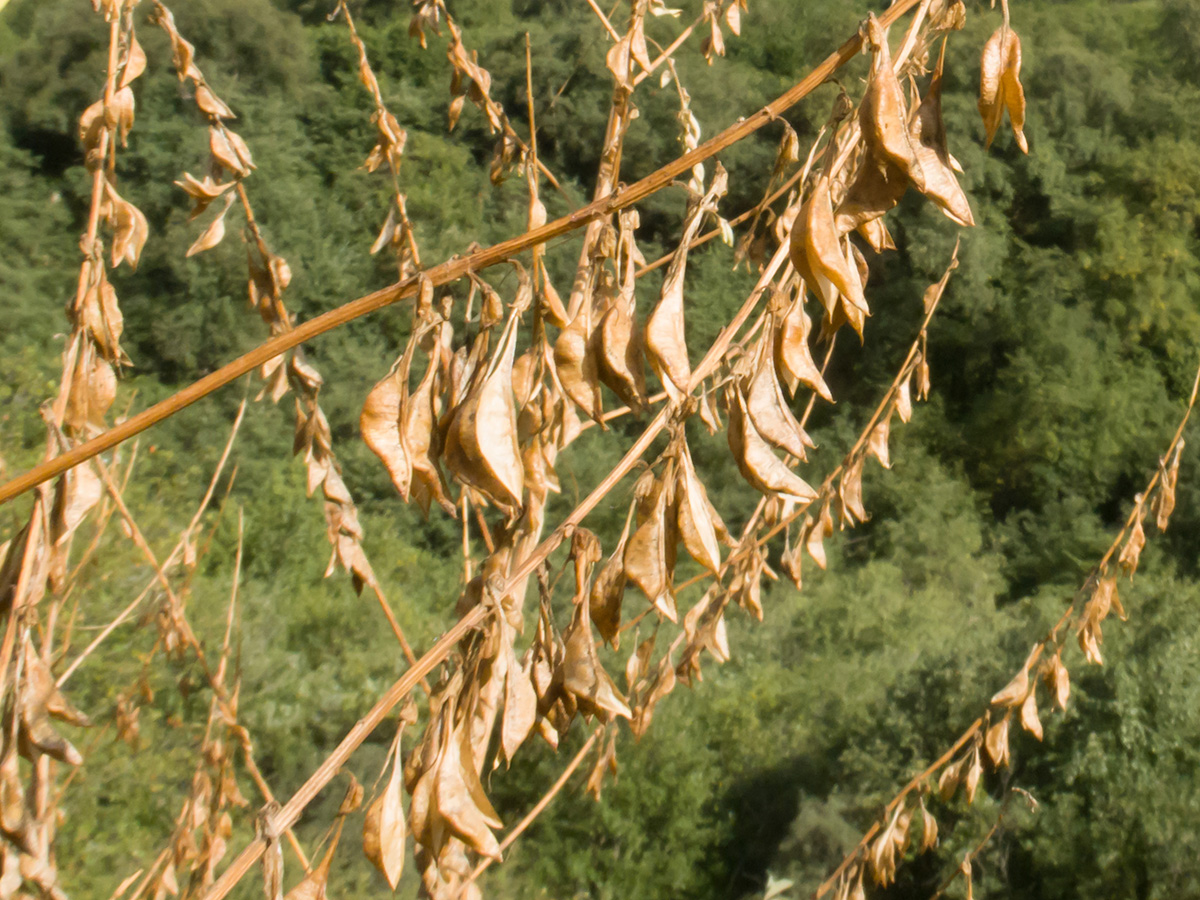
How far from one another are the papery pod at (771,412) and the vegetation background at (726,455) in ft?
11.3

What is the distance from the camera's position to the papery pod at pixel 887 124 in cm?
29

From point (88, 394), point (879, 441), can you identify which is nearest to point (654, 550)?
point (88, 394)

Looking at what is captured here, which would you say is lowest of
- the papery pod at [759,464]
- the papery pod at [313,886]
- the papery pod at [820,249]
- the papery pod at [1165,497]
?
the papery pod at [1165,497]

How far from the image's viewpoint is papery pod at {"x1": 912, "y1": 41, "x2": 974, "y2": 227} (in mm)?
304

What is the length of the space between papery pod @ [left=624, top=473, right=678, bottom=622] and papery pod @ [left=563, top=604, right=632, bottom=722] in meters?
0.03

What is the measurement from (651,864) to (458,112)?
176 inches

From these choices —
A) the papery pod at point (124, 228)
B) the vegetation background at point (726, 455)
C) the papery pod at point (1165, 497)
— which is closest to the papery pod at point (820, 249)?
the papery pod at point (124, 228)

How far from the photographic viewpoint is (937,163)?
12.4 inches

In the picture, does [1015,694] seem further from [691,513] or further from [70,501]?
[70,501]

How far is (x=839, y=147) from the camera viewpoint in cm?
34

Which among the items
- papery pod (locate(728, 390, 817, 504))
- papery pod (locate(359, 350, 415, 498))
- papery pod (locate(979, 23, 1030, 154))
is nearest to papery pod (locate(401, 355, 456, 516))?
papery pod (locate(359, 350, 415, 498))

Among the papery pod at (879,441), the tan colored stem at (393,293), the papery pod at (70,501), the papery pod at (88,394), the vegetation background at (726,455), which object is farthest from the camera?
the vegetation background at (726,455)

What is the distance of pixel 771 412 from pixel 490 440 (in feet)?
0.33

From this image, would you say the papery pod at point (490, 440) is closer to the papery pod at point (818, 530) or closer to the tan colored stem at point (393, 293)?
the tan colored stem at point (393, 293)
